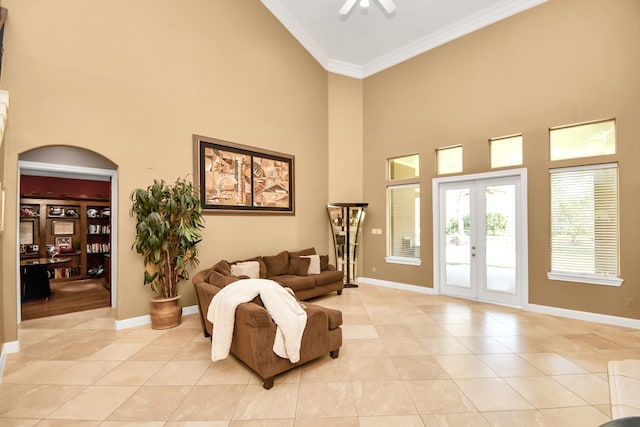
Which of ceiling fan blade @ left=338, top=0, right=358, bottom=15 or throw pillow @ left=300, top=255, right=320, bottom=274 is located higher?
ceiling fan blade @ left=338, top=0, right=358, bottom=15

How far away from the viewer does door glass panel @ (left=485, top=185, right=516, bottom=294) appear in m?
5.02

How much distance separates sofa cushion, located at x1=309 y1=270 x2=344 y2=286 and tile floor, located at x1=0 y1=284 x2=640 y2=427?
1433 millimetres

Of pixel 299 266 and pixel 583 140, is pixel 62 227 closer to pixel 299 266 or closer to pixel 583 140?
pixel 299 266

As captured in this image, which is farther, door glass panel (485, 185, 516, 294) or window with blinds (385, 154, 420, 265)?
window with blinds (385, 154, 420, 265)

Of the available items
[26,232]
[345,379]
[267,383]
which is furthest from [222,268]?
[26,232]

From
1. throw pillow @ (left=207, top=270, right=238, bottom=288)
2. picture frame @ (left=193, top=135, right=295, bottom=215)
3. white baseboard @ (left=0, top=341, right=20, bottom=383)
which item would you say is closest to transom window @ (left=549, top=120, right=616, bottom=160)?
picture frame @ (left=193, top=135, right=295, bottom=215)

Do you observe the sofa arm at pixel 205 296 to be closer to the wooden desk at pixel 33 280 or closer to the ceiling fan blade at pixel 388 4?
the wooden desk at pixel 33 280

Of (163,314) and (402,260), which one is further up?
(402,260)

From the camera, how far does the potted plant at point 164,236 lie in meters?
3.84

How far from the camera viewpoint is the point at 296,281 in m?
5.04

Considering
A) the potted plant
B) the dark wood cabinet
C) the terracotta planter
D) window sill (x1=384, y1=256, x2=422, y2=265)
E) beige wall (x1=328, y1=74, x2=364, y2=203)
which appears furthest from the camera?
beige wall (x1=328, y1=74, x2=364, y2=203)

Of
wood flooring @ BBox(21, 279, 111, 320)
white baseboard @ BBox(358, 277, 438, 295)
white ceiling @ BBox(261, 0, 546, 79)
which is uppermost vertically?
white ceiling @ BBox(261, 0, 546, 79)

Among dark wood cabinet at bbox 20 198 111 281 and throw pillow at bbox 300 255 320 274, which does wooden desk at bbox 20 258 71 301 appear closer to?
dark wood cabinet at bbox 20 198 111 281

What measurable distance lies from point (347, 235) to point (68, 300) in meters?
5.51
